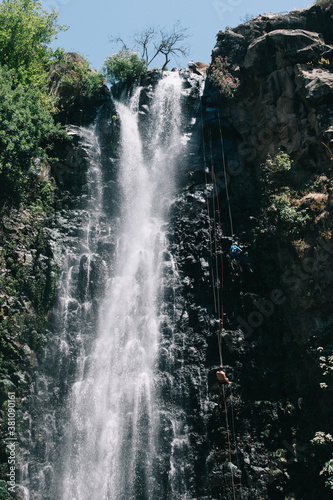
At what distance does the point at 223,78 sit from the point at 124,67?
5.59m

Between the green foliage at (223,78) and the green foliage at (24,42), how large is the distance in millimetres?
7310

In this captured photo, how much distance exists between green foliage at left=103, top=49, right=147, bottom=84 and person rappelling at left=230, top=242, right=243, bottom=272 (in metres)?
11.1

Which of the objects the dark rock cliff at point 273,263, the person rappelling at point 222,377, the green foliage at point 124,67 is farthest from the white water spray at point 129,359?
the green foliage at point 124,67

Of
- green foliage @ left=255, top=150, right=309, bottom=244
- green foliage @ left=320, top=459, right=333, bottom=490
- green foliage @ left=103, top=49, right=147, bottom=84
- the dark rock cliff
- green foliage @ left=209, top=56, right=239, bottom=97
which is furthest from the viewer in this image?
green foliage @ left=103, top=49, right=147, bottom=84

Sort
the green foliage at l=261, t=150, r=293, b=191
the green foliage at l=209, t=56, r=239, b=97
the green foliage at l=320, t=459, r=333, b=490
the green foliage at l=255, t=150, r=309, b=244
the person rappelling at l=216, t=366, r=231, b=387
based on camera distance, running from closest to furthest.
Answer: the green foliage at l=320, t=459, r=333, b=490 < the person rappelling at l=216, t=366, r=231, b=387 < the green foliage at l=255, t=150, r=309, b=244 < the green foliage at l=261, t=150, r=293, b=191 < the green foliage at l=209, t=56, r=239, b=97

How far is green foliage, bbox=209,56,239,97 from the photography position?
17422 mm

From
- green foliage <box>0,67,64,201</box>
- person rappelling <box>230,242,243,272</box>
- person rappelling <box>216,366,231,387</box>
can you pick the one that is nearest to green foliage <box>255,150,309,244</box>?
person rappelling <box>230,242,243,272</box>

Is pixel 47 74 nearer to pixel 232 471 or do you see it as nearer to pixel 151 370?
pixel 151 370

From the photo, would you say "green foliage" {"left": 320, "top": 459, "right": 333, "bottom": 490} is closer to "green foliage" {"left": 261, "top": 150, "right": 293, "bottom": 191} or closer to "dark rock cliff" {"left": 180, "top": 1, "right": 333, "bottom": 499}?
"dark rock cliff" {"left": 180, "top": 1, "right": 333, "bottom": 499}

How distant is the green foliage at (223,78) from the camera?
17.4 m

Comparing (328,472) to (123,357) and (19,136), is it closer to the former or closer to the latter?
(123,357)

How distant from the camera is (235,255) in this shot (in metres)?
14.1

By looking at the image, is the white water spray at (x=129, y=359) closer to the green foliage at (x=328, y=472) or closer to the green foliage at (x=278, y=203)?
the green foliage at (x=278, y=203)

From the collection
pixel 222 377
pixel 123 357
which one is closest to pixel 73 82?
pixel 123 357
